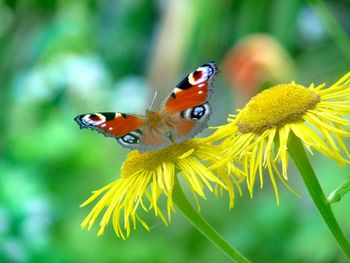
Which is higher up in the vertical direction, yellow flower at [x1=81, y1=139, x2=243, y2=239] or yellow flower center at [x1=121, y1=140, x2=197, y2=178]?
yellow flower center at [x1=121, y1=140, x2=197, y2=178]

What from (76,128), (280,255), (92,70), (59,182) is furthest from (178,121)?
(92,70)

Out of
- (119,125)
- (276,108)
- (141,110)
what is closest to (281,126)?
(276,108)

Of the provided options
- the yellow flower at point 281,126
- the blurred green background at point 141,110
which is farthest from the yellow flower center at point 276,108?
the blurred green background at point 141,110

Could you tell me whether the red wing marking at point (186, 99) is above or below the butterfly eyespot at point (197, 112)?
above

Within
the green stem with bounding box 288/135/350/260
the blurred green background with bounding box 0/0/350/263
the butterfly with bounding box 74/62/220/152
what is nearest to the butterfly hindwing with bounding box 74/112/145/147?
the butterfly with bounding box 74/62/220/152

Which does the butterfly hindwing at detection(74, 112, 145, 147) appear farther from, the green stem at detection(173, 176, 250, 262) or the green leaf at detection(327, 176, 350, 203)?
the green leaf at detection(327, 176, 350, 203)

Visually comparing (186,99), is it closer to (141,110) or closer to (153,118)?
(153,118)

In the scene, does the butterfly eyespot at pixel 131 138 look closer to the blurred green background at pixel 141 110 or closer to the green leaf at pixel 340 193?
the green leaf at pixel 340 193
